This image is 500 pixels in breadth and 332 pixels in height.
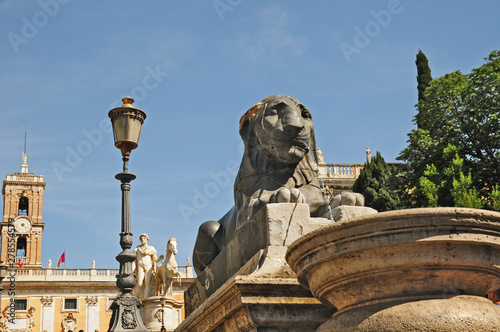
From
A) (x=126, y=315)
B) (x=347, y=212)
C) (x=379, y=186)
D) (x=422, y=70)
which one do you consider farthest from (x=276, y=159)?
(x=422, y=70)

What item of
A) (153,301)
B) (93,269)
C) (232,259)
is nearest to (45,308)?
(93,269)

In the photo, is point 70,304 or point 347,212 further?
point 70,304

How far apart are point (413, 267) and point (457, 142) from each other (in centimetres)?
2113

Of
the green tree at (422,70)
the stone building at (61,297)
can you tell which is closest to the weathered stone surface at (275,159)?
the green tree at (422,70)

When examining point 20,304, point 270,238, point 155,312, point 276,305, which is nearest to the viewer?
point 276,305

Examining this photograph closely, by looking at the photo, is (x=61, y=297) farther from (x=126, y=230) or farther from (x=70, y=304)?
(x=126, y=230)

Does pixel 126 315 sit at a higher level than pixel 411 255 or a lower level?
higher

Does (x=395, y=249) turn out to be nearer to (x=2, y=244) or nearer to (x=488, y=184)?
(x=488, y=184)

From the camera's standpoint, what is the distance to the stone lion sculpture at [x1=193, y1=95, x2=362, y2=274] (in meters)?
5.48

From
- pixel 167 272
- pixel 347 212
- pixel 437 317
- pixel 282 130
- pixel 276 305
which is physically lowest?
pixel 437 317

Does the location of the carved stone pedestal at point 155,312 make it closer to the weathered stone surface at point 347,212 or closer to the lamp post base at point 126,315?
the lamp post base at point 126,315

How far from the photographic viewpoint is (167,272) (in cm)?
1930

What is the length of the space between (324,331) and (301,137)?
2410 mm

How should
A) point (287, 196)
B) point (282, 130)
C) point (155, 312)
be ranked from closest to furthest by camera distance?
point (287, 196), point (282, 130), point (155, 312)
